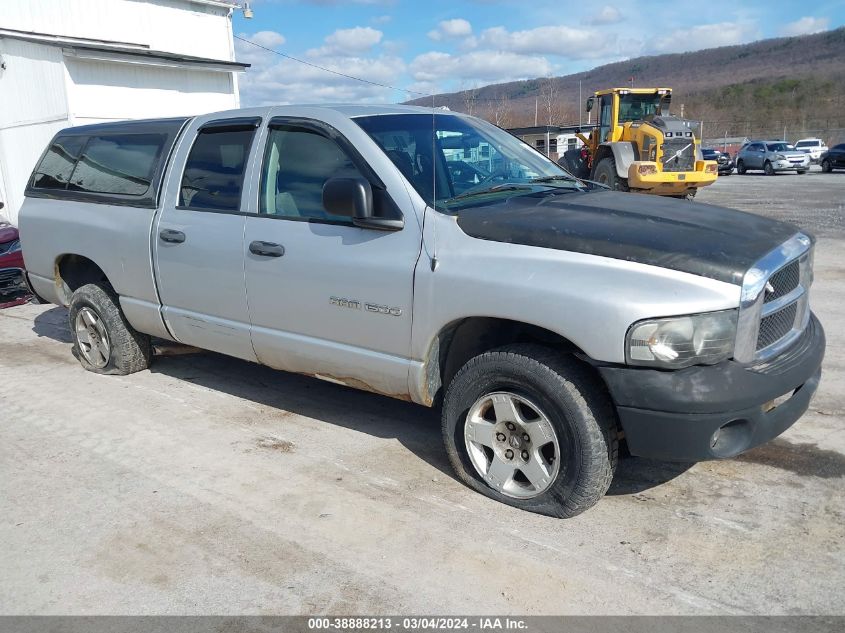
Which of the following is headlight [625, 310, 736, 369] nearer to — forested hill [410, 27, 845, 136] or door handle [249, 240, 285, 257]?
door handle [249, 240, 285, 257]

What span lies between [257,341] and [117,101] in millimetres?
12773

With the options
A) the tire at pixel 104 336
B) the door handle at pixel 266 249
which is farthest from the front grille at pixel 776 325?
the tire at pixel 104 336

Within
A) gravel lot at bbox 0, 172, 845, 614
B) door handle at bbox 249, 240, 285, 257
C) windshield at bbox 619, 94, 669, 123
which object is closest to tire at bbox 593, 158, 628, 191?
windshield at bbox 619, 94, 669, 123

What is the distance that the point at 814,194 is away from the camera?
69.1 ft

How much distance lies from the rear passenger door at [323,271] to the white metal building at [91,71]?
12.1 m

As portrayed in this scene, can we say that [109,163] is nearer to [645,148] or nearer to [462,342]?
[462,342]

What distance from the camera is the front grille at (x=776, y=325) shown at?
3.32m

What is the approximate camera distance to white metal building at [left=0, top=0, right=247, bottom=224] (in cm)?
1459

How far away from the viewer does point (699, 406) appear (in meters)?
3.06

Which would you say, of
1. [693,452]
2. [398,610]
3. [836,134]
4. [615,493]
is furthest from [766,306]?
[836,134]

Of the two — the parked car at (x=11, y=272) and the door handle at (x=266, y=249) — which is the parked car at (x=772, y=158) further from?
the door handle at (x=266, y=249)

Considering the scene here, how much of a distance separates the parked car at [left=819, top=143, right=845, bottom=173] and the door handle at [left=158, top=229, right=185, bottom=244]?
33090mm

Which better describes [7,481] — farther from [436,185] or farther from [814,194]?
[814,194]

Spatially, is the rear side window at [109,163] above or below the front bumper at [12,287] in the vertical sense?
above
